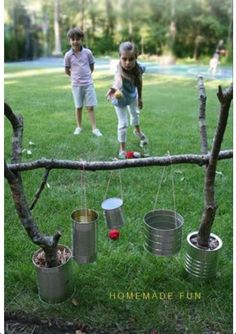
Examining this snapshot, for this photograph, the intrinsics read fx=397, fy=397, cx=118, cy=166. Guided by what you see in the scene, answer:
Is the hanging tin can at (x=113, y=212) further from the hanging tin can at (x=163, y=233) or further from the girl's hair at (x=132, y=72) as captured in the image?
the girl's hair at (x=132, y=72)

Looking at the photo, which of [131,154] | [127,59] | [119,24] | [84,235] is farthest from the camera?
[131,154]

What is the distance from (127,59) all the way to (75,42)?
179mm

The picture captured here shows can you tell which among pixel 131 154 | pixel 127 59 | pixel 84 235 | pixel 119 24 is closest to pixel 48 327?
pixel 84 235

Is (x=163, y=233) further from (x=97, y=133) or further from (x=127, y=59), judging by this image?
(x=97, y=133)

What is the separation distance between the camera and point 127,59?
44.1 inches

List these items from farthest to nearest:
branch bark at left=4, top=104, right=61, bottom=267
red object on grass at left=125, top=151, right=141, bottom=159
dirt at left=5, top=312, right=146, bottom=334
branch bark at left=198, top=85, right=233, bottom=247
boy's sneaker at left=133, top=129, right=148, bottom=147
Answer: boy's sneaker at left=133, top=129, right=148, bottom=147 → red object on grass at left=125, top=151, right=141, bottom=159 → dirt at left=5, top=312, right=146, bottom=334 → branch bark at left=4, top=104, right=61, bottom=267 → branch bark at left=198, top=85, right=233, bottom=247

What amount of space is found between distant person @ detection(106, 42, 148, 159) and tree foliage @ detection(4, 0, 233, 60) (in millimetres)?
101

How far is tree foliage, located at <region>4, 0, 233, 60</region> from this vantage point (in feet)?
5.11

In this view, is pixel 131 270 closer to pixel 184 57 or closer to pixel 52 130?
pixel 52 130

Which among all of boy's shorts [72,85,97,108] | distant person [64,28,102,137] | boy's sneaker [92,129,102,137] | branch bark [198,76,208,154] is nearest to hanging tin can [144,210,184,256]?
branch bark [198,76,208,154]

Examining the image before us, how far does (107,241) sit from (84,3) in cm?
121

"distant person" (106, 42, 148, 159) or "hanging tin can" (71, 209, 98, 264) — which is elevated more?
"distant person" (106, 42, 148, 159)

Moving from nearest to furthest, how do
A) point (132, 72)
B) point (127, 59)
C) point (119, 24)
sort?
point (127, 59) < point (132, 72) < point (119, 24)

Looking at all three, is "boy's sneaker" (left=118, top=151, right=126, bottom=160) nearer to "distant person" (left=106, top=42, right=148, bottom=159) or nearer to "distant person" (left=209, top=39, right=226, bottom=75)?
"distant person" (left=106, top=42, right=148, bottom=159)
